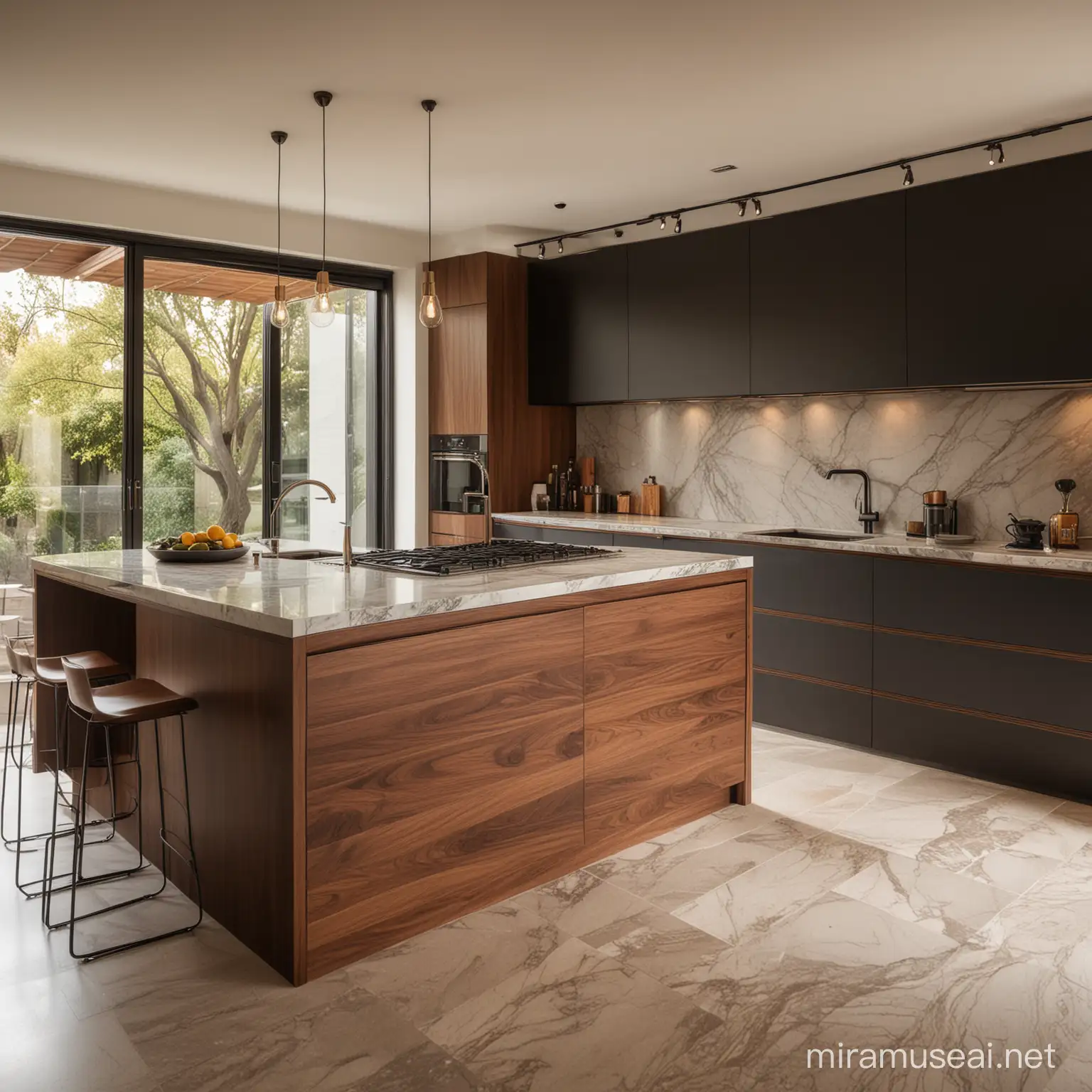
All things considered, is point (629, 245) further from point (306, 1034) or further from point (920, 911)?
point (306, 1034)

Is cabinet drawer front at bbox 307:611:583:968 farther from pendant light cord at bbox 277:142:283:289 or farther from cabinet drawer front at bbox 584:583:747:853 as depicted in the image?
pendant light cord at bbox 277:142:283:289

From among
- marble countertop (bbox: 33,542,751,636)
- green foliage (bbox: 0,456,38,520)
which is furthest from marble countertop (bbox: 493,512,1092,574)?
green foliage (bbox: 0,456,38,520)

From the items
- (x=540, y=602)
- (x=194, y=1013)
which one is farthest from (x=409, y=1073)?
(x=540, y=602)

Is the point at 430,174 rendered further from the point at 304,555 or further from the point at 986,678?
the point at 986,678

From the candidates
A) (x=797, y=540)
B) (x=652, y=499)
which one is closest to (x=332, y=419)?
(x=652, y=499)

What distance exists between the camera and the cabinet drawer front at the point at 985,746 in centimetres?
356

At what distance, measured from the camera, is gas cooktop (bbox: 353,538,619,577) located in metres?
2.93

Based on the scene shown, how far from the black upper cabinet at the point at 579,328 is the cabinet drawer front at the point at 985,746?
2306 millimetres

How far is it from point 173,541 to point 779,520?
10.1ft

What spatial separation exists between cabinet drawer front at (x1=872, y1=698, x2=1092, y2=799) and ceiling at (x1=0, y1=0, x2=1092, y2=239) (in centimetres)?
236

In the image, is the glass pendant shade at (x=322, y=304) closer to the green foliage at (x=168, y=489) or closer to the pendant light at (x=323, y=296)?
the pendant light at (x=323, y=296)

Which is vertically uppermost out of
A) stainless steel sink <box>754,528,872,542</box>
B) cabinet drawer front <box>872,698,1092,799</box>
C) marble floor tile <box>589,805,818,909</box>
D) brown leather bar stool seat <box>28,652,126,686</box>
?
stainless steel sink <box>754,528,872,542</box>

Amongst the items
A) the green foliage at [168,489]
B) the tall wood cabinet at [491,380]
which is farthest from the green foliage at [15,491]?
the tall wood cabinet at [491,380]

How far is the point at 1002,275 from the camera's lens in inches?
150
